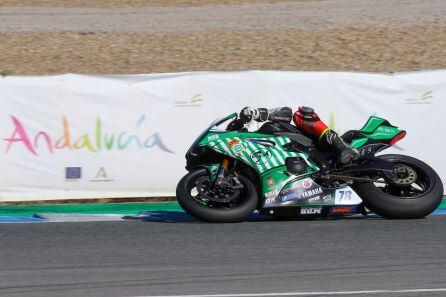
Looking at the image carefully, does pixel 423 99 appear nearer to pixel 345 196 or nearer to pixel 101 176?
pixel 345 196

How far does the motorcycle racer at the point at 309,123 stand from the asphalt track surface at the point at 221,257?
28.8 inches

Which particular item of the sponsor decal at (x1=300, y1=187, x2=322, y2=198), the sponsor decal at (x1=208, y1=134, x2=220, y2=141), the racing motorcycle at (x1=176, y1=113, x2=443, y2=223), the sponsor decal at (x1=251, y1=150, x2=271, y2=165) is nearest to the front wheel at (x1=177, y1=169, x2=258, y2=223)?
the racing motorcycle at (x1=176, y1=113, x2=443, y2=223)

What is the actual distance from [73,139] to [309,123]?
346 cm

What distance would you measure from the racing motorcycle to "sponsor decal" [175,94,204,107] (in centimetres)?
210

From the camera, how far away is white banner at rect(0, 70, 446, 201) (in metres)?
11.1

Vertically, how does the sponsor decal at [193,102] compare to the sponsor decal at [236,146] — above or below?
above

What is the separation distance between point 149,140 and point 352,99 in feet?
8.58

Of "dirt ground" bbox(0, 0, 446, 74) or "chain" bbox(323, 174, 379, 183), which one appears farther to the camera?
"dirt ground" bbox(0, 0, 446, 74)

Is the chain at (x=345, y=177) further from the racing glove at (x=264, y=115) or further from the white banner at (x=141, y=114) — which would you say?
the white banner at (x=141, y=114)

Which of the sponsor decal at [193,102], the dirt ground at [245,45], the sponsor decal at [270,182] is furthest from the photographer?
the dirt ground at [245,45]

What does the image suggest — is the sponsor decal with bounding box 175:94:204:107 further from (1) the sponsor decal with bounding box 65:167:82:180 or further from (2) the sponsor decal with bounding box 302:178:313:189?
(2) the sponsor decal with bounding box 302:178:313:189

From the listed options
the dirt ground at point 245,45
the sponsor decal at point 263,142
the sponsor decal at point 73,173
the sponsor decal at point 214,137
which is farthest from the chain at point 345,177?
the dirt ground at point 245,45

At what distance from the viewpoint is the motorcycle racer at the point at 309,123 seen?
8922 mm

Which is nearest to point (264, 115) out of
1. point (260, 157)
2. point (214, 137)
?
point (260, 157)
